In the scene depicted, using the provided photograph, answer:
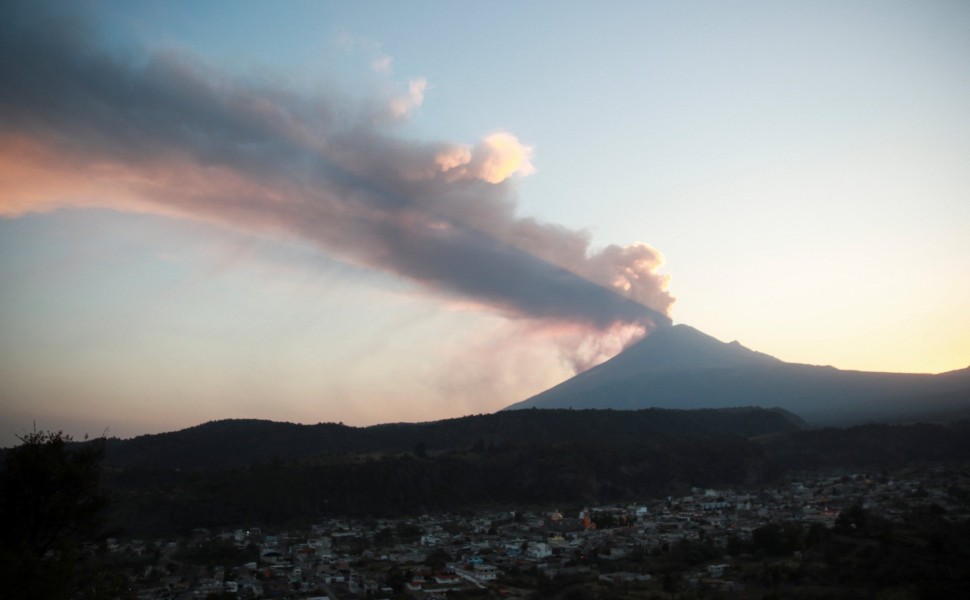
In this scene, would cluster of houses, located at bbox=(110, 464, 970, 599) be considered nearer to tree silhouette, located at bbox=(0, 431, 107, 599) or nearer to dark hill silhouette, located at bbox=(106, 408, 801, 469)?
tree silhouette, located at bbox=(0, 431, 107, 599)

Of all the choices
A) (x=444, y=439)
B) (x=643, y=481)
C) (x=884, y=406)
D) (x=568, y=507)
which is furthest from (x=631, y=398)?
(x=568, y=507)

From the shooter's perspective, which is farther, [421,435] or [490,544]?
[421,435]

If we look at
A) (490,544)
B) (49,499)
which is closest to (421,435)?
(490,544)

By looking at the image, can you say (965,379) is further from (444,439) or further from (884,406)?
(444,439)

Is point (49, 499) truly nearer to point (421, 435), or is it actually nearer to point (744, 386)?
point (421, 435)

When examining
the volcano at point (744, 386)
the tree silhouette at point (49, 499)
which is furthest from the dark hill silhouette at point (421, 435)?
the tree silhouette at point (49, 499)

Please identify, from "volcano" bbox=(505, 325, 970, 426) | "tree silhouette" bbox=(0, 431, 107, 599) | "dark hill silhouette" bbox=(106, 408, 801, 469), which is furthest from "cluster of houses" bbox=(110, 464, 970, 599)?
"volcano" bbox=(505, 325, 970, 426)

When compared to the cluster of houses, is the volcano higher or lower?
higher

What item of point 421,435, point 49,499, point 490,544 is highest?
point 421,435
